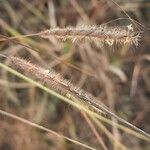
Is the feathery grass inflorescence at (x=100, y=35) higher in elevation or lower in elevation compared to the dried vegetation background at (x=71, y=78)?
lower

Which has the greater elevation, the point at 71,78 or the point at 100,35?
the point at 71,78

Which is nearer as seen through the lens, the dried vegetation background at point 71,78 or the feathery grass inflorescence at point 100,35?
the feathery grass inflorescence at point 100,35

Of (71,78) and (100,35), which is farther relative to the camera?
(71,78)

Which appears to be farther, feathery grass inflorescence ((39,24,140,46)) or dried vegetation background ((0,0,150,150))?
dried vegetation background ((0,0,150,150))

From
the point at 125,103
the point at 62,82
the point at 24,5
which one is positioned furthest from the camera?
the point at 125,103

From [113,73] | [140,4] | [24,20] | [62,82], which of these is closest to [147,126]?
[113,73]

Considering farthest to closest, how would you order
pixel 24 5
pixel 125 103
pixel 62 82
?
pixel 125 103
pixel 24 5
pixel 62 82

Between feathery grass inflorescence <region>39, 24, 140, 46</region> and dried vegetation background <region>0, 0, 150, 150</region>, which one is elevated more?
dried vegetation background <region>0, 0, 150, 150</region>

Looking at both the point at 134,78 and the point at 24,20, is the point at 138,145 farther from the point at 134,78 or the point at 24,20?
the point at 24,20
